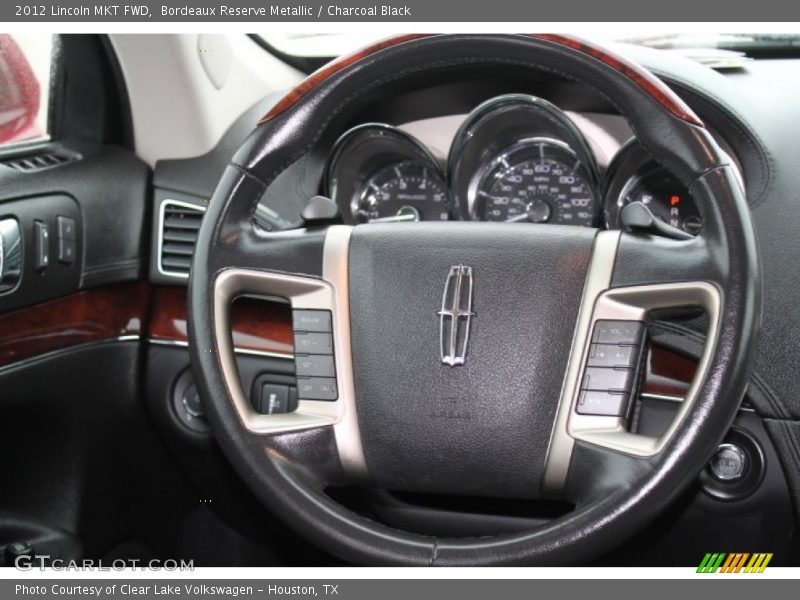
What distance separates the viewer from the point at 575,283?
1381 mm

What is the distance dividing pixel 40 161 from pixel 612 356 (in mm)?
1112

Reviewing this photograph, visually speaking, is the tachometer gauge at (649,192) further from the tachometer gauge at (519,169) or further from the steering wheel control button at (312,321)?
the steering wheel control button at (312,321)

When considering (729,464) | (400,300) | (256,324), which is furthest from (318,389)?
(729,464)

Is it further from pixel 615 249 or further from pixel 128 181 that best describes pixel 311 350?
pixel 128 181

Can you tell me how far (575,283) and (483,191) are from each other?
611 millimetres

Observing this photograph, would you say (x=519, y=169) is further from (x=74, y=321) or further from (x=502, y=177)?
(x=74, y=321)

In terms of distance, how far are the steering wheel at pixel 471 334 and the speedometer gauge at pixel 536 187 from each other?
482 mm

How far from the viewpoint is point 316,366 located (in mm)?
1424

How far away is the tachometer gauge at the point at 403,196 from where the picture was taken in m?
2.02

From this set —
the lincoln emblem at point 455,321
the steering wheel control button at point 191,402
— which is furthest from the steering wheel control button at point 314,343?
the steering wheel control button at point 191,402

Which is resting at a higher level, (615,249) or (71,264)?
(615,249)

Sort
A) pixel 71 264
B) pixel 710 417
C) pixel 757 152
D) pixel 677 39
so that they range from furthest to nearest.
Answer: pixel 677 39
pixel 71 264
pixel 757 152
pixel 710 417

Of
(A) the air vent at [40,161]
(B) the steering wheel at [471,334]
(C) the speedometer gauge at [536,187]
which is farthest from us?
(C) the speedometer gauge at [536,187]

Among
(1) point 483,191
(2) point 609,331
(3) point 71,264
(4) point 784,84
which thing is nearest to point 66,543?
(3) point 71,264
